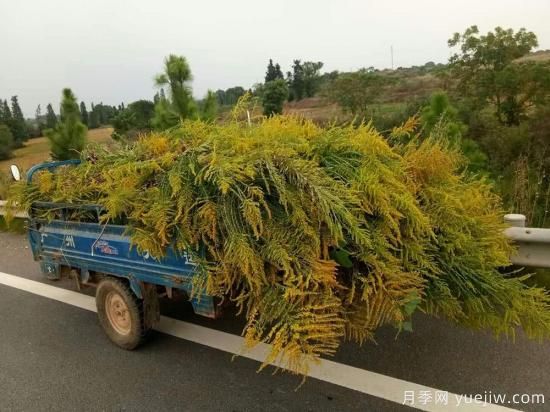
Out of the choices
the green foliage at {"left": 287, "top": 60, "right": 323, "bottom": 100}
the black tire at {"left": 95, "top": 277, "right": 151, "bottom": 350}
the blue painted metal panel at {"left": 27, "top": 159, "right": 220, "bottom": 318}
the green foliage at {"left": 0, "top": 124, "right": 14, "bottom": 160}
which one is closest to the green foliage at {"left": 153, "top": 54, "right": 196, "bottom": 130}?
the blue painted metal panel at {"left": 27, "top": 159, "right": 220, "bottom": 318}

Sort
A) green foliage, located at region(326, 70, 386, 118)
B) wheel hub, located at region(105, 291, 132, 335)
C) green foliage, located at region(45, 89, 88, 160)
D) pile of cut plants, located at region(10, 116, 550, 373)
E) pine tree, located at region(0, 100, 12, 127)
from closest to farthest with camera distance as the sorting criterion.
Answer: pile of cut plants, located at region(10, 116, 550, 373)
wheel hub, located at region(105, 291, 132, 335)
green foliage, located at region(45, 89, 88, 160)
green foliage, located at region(326, 70, 386, 118)
pine tree, located at region(0, 100, 12, 127)

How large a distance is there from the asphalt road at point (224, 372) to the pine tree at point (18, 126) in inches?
1201

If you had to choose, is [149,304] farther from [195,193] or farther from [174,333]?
[195,193]

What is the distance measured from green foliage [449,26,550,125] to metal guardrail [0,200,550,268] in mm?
13209

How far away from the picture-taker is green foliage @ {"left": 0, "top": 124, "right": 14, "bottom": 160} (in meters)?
27.3

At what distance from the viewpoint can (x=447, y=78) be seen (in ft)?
60.8

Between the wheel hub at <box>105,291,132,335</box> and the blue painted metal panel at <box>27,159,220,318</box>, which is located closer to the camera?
the blue painted metal panel at <box>27,159,220,318</box>

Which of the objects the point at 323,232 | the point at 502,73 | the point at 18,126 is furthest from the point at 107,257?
the point at 18,126

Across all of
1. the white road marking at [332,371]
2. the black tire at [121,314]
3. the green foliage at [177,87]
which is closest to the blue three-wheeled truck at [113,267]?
the black tire at [121,314]

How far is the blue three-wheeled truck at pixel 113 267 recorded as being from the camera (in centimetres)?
262

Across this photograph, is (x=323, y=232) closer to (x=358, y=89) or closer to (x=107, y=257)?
(x=107, y=257)

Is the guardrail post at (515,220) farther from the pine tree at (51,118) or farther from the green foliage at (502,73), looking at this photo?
the green foliage at (502,73)

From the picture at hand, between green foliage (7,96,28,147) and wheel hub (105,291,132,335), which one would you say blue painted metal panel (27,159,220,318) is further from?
green foliage (7,96,28,147)

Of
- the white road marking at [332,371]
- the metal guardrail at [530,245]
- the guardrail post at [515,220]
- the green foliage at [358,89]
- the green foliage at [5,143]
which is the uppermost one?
the green foliage at [358,89]
